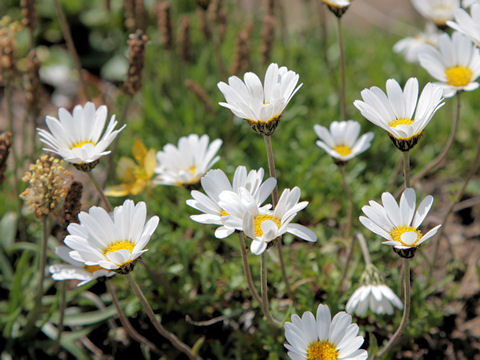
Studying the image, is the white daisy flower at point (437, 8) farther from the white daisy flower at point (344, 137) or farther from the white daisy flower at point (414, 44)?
the white daisy flower at point (344, 137)

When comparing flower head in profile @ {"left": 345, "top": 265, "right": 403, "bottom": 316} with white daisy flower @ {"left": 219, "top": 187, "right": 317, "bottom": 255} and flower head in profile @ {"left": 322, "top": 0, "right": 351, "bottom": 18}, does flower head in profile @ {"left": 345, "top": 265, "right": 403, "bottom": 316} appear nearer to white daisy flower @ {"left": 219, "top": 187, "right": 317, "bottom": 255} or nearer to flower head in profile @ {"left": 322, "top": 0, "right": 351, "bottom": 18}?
white daisy flower @ {"left": 219, "top": 187, "right": 317, "bottom": 255}

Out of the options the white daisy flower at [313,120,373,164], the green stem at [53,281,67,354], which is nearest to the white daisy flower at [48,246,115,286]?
the green stem at [53,281,67,354]

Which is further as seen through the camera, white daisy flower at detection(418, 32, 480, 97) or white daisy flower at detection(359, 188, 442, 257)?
white daisy flower at detection(418, 32, 480, 97)

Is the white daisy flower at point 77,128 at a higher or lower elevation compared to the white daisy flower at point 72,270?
higher

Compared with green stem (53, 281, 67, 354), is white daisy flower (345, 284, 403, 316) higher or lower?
higher

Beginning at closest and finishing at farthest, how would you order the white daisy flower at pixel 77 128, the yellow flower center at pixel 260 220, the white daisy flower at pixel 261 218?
the white daisy flower at pixel 261 218 → the yellow flower center at pixel 260 220 → the white daisy flower at pixel 77 128

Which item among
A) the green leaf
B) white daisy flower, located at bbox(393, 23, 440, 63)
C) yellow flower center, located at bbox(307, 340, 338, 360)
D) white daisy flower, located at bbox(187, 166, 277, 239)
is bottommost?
the green leaf

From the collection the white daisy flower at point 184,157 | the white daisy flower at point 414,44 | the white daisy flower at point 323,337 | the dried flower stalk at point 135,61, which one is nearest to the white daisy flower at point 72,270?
the white daisy flower at point 184,157

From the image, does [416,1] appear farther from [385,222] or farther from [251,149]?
[385,222]
